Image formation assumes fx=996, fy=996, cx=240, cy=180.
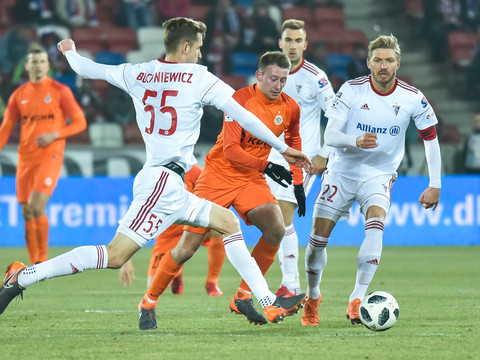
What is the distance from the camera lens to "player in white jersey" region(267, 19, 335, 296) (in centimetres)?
809

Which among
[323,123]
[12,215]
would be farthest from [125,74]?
[323,123]

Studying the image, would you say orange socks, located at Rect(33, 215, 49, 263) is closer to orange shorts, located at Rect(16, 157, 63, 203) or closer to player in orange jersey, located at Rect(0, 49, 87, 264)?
player in orange jersey, located at Rect(0, 49, 87, 264)

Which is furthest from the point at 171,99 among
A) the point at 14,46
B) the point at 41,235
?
the point at 14,46

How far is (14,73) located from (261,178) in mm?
10849

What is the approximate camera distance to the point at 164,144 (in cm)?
614

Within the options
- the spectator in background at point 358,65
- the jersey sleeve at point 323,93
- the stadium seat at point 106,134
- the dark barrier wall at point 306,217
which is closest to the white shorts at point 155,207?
the jersey sleeve at point 323,93

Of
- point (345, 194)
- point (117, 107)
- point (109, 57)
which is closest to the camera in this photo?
point (345, 194)

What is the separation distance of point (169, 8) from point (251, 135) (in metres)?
12.5

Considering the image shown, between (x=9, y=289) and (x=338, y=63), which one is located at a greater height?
(x=338, y=63)

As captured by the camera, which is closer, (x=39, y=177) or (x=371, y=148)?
(x=371, y=148)

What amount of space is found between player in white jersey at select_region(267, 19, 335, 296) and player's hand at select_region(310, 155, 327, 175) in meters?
Answer: 0.14

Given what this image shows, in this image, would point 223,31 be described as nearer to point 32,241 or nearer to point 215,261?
point 32,241

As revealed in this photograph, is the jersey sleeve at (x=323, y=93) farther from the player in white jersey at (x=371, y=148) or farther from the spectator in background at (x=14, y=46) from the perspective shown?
the spectator in background at (x=14, y=46)

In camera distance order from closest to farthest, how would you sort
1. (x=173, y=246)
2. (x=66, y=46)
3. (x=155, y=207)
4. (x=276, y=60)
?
(x=155, y=207) < (x=66, y=46) < (x=276, y=60) < (x=173, y=246)
